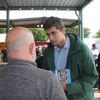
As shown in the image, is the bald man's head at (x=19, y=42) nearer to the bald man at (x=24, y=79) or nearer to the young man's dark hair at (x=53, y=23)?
the bald man at (x=24, y=79)

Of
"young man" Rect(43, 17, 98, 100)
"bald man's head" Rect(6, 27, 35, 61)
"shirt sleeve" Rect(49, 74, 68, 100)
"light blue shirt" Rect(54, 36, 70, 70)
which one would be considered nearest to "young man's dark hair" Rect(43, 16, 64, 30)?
"young man" Rect(43, 17, 98, 100)

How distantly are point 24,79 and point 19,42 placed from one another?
0.22 m

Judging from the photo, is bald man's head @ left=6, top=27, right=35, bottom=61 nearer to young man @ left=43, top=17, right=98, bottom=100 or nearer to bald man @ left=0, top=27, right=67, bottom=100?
bald man @ left=0, top=27, right=67, bottom=100

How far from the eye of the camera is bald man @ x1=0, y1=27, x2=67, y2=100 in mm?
2275

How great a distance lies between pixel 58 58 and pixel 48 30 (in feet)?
1.09

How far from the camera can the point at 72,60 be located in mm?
3824

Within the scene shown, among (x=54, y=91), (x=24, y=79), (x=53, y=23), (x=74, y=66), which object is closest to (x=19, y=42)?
(x=24, y=79)

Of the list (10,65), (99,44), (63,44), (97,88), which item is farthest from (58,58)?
(99,44)

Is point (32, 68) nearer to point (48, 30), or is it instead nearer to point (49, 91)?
point (49, 91)

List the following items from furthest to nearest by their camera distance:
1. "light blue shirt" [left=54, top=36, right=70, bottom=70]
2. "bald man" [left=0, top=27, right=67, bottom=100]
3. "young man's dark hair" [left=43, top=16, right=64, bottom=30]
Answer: "light blue shirt" [left=54, top=36, right=70, bottom=70] → "young man's dark hair" [left=43, top=16, right=64, bottom=30] → "bald man" [left=0, top=27, right=67, bottom=100]

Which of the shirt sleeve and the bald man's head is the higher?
the bald man's head

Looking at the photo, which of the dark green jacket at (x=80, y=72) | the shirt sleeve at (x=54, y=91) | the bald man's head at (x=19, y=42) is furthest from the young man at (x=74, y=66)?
the shirt sleeve at (x=54, y=91)

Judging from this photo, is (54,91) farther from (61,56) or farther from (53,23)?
(61,56)

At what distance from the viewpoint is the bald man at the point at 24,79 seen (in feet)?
7.47
